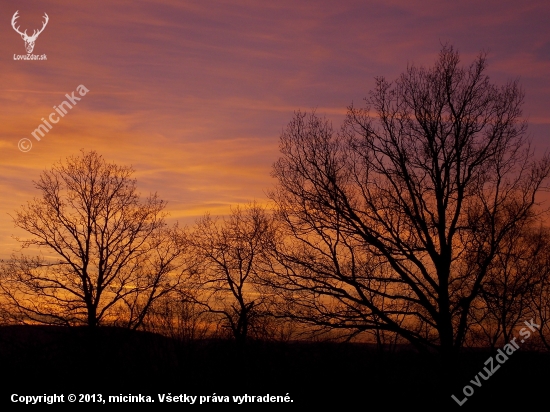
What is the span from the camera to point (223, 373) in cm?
2288

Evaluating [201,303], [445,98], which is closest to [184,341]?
[201,303]

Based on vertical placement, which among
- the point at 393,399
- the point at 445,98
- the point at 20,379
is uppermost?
the point at 445,98

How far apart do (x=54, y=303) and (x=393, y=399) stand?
1657cm

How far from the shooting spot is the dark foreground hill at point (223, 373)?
2259 cm

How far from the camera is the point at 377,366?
1137 inches

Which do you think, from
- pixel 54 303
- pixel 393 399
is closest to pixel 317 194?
pixel 393 399

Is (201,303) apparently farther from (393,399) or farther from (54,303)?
(393,399)

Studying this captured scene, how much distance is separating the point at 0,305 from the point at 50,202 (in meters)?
5.53

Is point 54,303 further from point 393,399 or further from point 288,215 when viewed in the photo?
Answer: point 393,399

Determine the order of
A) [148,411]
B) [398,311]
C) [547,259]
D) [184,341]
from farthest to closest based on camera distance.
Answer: [547,259] < [184,341] < [148,411] < [398,311]

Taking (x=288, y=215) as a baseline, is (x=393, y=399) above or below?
below

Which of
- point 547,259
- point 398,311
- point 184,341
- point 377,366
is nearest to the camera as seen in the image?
point 398,311

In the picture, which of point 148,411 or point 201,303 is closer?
point 148,411

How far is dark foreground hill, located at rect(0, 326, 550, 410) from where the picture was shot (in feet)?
74.1
